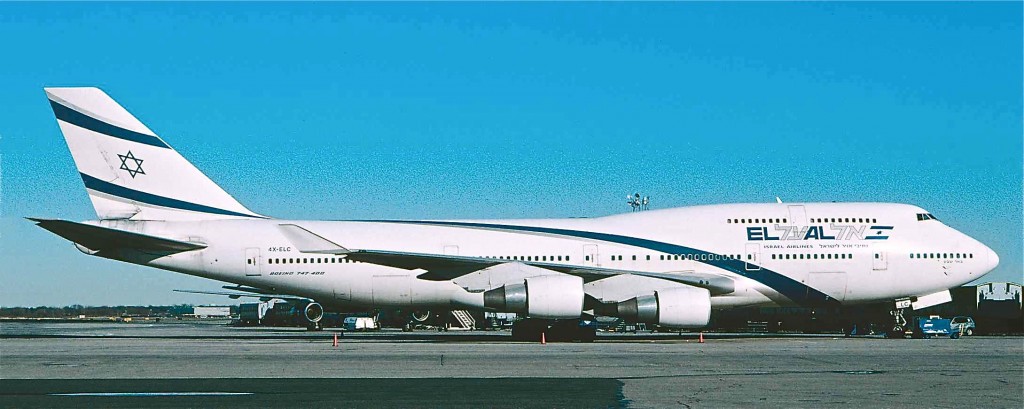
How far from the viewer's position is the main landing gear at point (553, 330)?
30156mm

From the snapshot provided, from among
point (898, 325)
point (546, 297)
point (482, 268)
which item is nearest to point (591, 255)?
point (546, 297)

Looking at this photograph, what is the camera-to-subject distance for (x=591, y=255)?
30.7m

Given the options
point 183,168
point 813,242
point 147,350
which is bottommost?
point 147,350

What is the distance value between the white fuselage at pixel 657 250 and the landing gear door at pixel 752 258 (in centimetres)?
3

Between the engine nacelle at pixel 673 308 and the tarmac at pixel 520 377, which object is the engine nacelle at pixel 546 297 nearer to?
the engine nacelle at pixel 673 308

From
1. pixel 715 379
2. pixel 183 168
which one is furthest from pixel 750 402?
pixel 183 168

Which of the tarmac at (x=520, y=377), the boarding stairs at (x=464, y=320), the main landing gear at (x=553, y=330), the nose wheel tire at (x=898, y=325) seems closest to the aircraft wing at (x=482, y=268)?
the main landing gear at (x=553, y=330)

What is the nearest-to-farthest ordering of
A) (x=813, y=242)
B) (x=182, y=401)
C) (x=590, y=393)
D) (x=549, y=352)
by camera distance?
(x=182, y=401), (x=590, y=393), (x=549, y=352), (x=813, y=242)

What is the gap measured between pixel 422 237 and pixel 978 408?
21.8 m

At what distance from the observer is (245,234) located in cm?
3155

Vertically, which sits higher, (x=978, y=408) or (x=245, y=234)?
(x=245, y=234)

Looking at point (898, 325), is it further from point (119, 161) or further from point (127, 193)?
point (119, 161)

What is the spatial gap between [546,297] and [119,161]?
45.8 ft

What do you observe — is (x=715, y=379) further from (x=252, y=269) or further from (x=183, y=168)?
(x=183, y=168)
